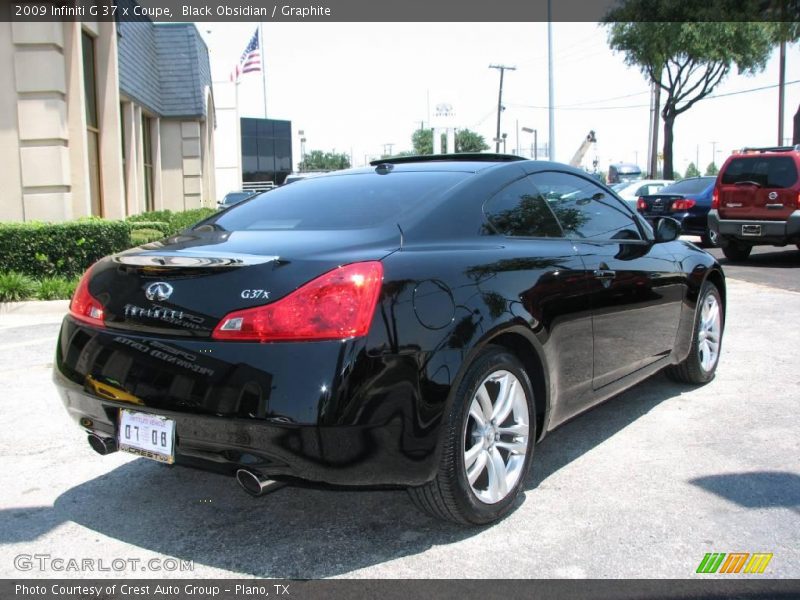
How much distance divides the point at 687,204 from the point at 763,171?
3.54 metres

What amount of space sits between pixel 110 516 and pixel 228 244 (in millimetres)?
1346

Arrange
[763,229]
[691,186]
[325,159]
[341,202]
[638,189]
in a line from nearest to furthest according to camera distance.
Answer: [341,202] < [763,229] < [691,186] < [638,189] < [325,159]

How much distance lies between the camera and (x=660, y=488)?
366cm

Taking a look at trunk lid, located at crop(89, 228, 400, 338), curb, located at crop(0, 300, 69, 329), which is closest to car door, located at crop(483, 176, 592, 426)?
trunk lid, located at crop(89, 228, 400, 338)

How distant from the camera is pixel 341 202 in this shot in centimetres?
367

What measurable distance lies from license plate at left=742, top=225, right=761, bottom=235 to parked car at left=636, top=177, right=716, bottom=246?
3105mm

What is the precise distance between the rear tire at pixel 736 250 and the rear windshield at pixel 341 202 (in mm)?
11863

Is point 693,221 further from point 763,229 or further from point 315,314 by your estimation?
point 315,314

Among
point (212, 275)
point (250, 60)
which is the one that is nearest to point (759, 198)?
point (212, 275)

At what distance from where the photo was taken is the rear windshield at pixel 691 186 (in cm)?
1694

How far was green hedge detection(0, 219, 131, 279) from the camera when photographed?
1032 centimetres

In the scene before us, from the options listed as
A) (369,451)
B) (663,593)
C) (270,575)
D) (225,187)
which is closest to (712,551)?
(663,593)

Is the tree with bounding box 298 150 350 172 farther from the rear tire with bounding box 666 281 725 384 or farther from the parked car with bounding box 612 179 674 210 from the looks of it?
the rear tire with bounding box 666 281 725 384

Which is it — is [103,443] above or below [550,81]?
below
